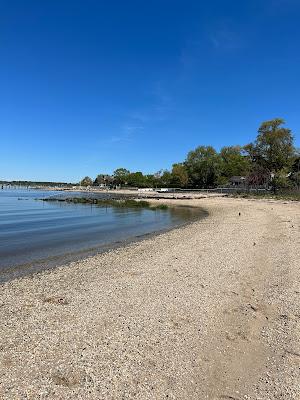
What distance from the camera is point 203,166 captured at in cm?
11444

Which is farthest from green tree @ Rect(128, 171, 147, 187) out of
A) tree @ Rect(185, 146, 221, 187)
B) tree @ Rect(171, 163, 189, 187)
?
tree @ Rect(185, 146, 221, 187)

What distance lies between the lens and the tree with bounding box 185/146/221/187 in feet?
373

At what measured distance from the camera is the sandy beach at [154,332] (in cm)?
500

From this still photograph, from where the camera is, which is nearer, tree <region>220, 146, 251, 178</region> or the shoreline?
the shoreline

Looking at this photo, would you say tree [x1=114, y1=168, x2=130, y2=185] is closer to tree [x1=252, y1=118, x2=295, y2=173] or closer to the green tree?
the green tree

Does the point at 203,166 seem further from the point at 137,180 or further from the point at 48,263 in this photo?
the point at 48,263

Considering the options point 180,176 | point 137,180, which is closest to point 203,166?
point 180,176

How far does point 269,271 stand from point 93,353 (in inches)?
301

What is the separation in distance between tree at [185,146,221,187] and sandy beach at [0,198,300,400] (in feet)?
339

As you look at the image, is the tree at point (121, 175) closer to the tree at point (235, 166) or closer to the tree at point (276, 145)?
the tree at point (235, 166)

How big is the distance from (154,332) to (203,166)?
110 m

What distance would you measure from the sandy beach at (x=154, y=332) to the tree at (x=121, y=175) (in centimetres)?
16549

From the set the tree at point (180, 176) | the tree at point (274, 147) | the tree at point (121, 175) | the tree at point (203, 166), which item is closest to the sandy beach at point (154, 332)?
the tree at point (274, 147)

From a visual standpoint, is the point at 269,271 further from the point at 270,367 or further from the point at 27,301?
the point at 27,301
